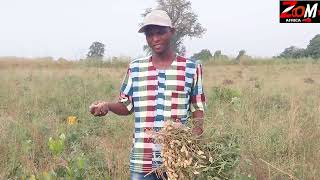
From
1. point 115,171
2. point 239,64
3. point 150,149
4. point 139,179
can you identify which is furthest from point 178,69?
point 239,64

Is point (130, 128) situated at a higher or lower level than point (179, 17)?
lower

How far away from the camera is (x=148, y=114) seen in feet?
7.73

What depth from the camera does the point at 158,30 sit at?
7.65 feet

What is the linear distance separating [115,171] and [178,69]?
142 cm

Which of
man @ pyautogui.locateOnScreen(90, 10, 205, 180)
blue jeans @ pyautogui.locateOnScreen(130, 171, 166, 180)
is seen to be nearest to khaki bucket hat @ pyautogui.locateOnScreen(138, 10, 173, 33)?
man @ pyautogui.locateOnScreen(90, 10, 205, 180)

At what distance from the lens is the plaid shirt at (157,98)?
2.34 m

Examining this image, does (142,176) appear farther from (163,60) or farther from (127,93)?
(163,60)

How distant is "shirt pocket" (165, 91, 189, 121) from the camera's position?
7.67 feet

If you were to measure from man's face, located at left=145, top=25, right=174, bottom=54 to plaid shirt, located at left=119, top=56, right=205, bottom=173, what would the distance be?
0.09 metres

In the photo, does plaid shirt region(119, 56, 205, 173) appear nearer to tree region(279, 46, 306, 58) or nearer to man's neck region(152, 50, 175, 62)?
man's neck region(152, 50, 175, 62)

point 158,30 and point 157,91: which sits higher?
point 158,30

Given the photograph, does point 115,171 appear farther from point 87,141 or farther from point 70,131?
point 70,131

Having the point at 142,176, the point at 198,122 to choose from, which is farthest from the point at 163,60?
the point at 142,176

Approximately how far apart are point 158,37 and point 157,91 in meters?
0.29
